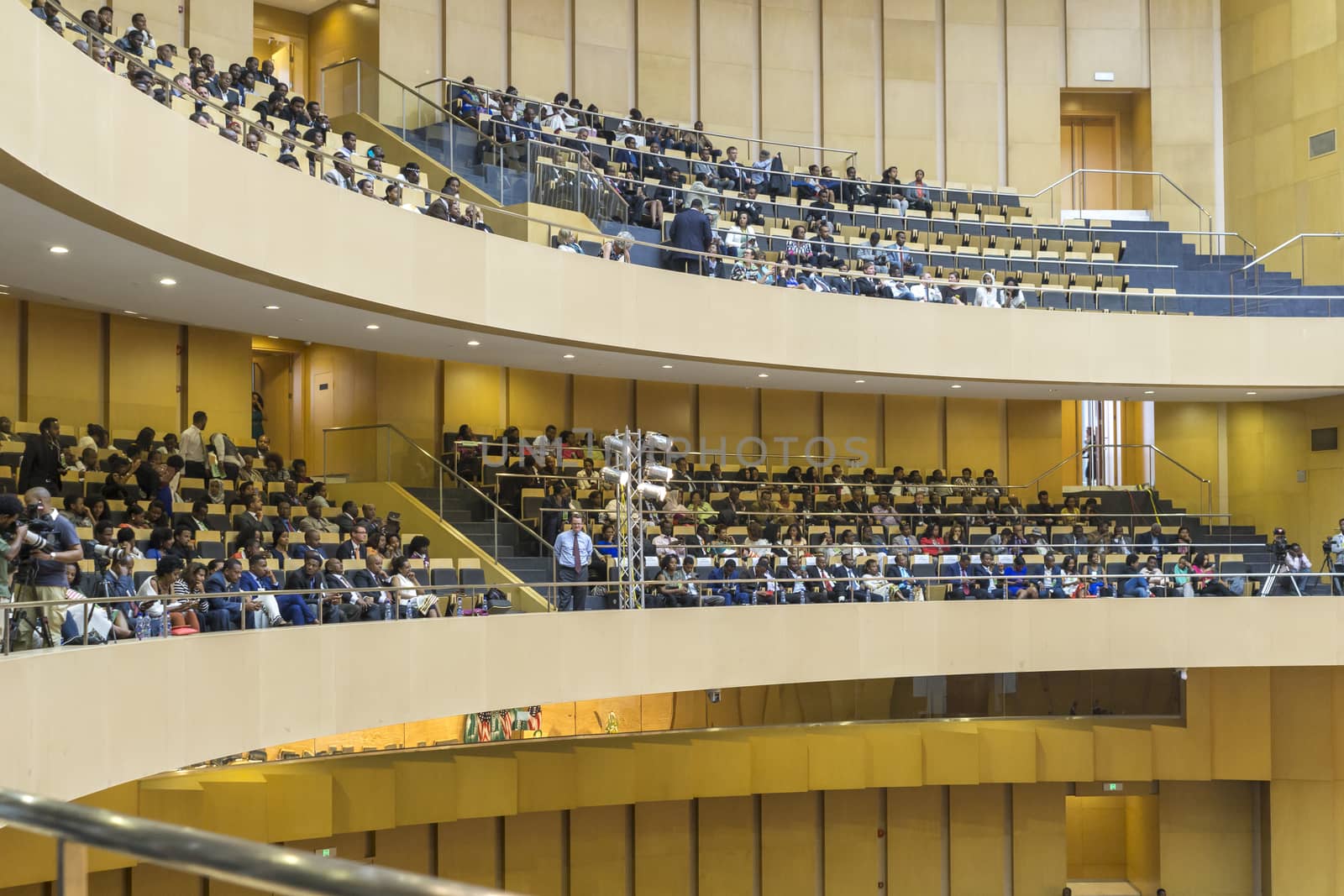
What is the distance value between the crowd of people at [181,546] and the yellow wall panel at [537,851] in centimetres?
459

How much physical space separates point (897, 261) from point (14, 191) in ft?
42.9

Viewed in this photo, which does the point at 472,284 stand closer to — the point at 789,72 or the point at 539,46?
the point at 539,46

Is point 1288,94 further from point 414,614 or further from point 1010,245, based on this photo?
point 414,614

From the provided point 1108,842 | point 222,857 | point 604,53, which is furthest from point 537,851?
point 222,857

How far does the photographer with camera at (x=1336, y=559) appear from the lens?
17.9m

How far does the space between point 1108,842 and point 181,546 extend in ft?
54.7

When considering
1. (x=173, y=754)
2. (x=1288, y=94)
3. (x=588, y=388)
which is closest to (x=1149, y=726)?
(x=588, y=388)

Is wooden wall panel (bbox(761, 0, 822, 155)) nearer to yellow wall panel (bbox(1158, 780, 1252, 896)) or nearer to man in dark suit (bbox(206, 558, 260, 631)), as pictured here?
yellow wall panel (bbox(1158, 780, 1252, 896))

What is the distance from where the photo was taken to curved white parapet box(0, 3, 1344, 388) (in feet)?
31.8

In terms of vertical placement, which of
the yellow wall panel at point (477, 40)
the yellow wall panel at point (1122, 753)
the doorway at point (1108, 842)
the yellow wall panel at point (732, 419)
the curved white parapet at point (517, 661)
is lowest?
the doorway at point (1108, 842)

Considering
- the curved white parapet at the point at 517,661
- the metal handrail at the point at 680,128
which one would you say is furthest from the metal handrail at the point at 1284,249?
the metal handrail at the point at 680,128

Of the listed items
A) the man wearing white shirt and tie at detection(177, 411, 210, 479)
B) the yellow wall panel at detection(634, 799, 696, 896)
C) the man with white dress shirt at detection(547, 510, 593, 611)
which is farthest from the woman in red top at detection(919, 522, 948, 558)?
the man wearing white shirt and tie at detection(177, 411, 210, 479)

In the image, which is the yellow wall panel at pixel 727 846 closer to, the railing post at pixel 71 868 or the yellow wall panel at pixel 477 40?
the yellow wall panel at pixel 477 40

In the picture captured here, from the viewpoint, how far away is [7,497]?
310 inches
